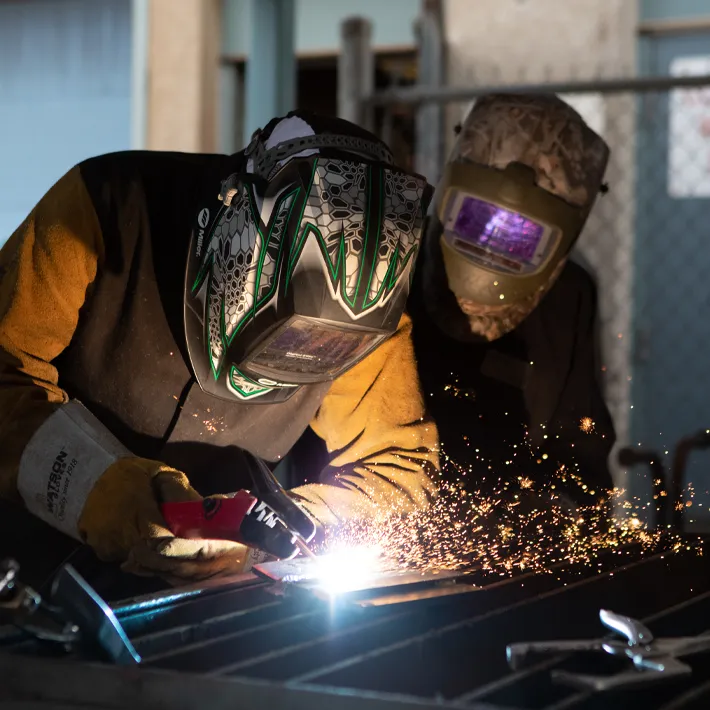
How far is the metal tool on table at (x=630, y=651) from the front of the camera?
3.16 ft

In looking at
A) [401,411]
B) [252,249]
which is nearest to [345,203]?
[252,249]

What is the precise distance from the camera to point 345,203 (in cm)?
150

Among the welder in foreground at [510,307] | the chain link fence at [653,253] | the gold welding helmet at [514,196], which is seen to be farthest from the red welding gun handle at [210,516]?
the chain link fence at [653,253]

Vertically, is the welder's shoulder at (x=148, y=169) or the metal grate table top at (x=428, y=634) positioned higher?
the welder's shoulder at (x=148, y=169)

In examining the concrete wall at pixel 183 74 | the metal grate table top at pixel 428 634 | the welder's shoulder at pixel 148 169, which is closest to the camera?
the metal grate table top at pixel 428 634

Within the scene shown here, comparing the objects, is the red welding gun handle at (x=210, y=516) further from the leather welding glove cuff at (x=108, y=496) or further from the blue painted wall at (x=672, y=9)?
the blue painted wall at (x=672, y=9)

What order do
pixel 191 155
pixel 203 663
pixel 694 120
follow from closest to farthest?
pixel 203 663 < pixel 191 155 < pixel 694 120

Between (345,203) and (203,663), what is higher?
(345,203)

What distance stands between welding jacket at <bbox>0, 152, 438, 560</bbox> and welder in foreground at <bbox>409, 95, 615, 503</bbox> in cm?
47

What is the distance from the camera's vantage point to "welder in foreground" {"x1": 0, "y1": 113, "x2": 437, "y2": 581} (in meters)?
1.46

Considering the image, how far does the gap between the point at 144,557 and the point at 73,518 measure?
0.42 ft

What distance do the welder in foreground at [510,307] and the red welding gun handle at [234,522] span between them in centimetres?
105

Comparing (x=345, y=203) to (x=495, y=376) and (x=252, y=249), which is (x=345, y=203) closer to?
(x=252, y=249)

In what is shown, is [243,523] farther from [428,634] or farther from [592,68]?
[592,68]
